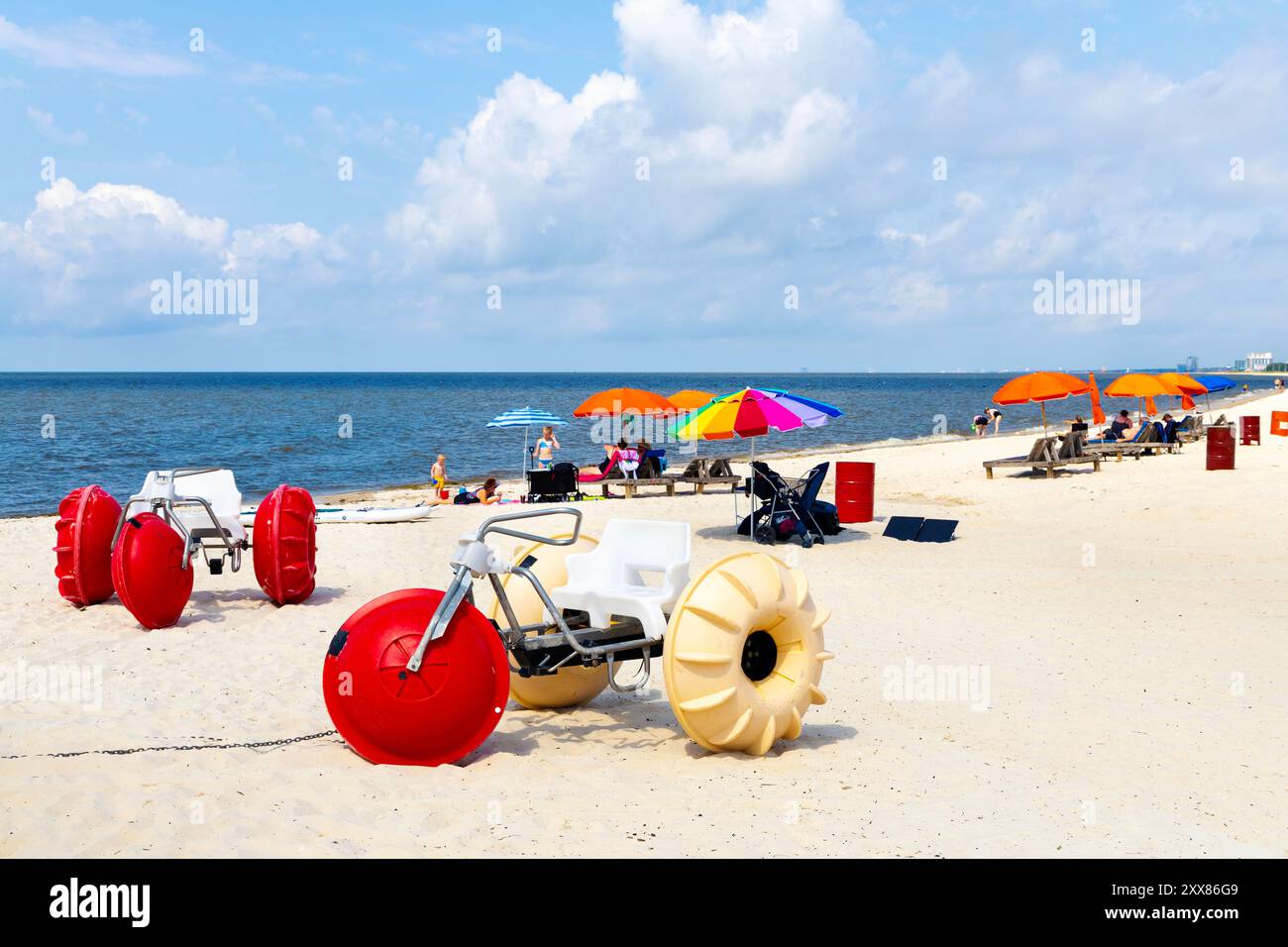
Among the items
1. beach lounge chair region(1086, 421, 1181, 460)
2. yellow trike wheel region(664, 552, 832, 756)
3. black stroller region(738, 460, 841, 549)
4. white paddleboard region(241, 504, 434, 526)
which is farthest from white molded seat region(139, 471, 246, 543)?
beach lounge chair region(1086, 421, 1181, 460)

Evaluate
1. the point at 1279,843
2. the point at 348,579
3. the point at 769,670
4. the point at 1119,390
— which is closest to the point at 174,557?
the point at 348,579

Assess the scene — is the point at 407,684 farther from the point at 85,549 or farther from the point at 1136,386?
the point at 1136,386

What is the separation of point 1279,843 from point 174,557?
28.1ft

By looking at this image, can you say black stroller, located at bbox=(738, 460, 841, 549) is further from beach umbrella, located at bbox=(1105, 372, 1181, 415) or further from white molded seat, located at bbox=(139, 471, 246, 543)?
beach umbrella, located at bbox=(1105, 372, 1181, 415)

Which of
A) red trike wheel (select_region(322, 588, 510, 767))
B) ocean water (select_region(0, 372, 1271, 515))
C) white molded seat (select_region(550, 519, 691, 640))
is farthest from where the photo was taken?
ocean water (select_region(0, 372, 1271, 515))

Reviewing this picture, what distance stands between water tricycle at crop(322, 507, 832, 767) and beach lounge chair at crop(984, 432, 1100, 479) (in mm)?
17787

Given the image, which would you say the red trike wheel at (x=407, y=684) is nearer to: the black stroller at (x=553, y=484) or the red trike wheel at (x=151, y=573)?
the red trike wheel at (x=151, y=573)

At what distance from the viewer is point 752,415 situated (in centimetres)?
1474

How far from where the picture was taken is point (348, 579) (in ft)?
39.9

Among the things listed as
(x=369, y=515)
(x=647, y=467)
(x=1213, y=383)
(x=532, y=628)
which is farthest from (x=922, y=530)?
(x=1213, y=383)

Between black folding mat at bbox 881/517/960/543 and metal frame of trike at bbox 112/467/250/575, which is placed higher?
metal frame of trike at bbox 112/467/250/575

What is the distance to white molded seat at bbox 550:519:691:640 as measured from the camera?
620 cm

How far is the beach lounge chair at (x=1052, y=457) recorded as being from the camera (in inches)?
889

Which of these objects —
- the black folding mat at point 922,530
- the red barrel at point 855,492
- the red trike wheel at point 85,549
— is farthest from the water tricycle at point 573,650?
the red barrel at point 855,492
